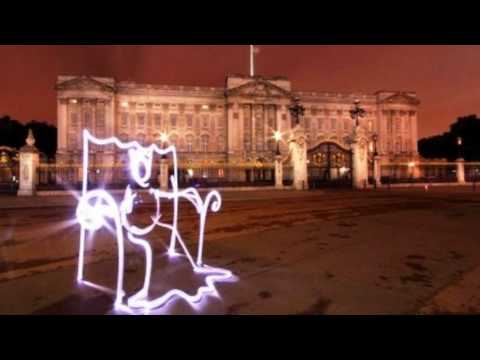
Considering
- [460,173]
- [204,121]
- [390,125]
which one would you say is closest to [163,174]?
[460,173]

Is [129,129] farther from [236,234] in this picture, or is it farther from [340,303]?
[340,303]

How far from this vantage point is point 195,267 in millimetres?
5488

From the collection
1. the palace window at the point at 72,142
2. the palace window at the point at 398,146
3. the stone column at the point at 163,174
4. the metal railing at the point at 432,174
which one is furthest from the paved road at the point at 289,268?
the palace window at the point at 398,146

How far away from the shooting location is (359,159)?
27.2 metres

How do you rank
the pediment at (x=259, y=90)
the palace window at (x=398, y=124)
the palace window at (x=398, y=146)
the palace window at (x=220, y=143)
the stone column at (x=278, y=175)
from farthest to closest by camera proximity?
the palace window at (x=398, y=146)
the palace window at (x=398, y=124)
the palace window at (x=220, y=143)
the pediment at (x=259, y=90)
the stone column at (x=278, y=175)

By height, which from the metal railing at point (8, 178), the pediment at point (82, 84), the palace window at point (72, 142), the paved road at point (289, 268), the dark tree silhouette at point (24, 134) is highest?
the pediment at point (82, 84)

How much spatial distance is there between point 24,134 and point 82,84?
2046 centimetres

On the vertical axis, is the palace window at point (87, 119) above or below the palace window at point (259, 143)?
above

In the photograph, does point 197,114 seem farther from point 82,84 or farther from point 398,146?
point 398,146

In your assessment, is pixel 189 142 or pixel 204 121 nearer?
pixel 189 142

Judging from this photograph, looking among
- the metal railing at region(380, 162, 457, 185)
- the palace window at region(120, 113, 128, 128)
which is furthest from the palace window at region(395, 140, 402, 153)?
the palace window at region(120, 113, 128, 128)

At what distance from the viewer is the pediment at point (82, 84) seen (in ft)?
198

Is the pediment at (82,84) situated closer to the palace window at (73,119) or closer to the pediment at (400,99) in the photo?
the palace window at (73,119)
